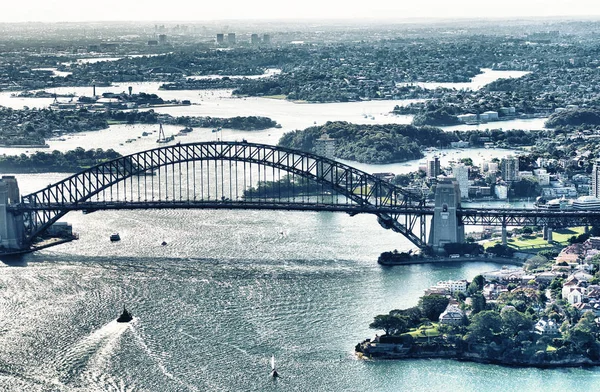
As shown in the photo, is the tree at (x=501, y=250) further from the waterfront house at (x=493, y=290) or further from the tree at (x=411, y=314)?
the tree at (x=411, y=314)

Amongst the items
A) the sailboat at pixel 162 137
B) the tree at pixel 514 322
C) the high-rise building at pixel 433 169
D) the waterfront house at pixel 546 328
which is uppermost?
the tree at pixel 514 322

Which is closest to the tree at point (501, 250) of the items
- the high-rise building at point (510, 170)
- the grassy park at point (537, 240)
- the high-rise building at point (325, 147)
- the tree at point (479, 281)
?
the grassy park at point (537, 240)

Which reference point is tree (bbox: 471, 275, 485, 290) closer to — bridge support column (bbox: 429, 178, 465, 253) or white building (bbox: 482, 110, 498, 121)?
bridge support column (bbox: 429, 178, 465, 253)

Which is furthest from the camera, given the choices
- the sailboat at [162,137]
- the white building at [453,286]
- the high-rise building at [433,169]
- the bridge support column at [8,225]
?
the sailboat at [162,137]

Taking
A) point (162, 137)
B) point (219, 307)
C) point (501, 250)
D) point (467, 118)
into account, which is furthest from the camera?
point (467, 118)

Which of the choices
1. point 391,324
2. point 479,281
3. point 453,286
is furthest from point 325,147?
point 391,324

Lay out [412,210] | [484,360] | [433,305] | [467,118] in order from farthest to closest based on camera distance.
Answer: [467,118] → [412,210] → [433,305] → [484,360]

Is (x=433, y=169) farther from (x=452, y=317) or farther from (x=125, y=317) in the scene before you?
(x=125, y=317)
